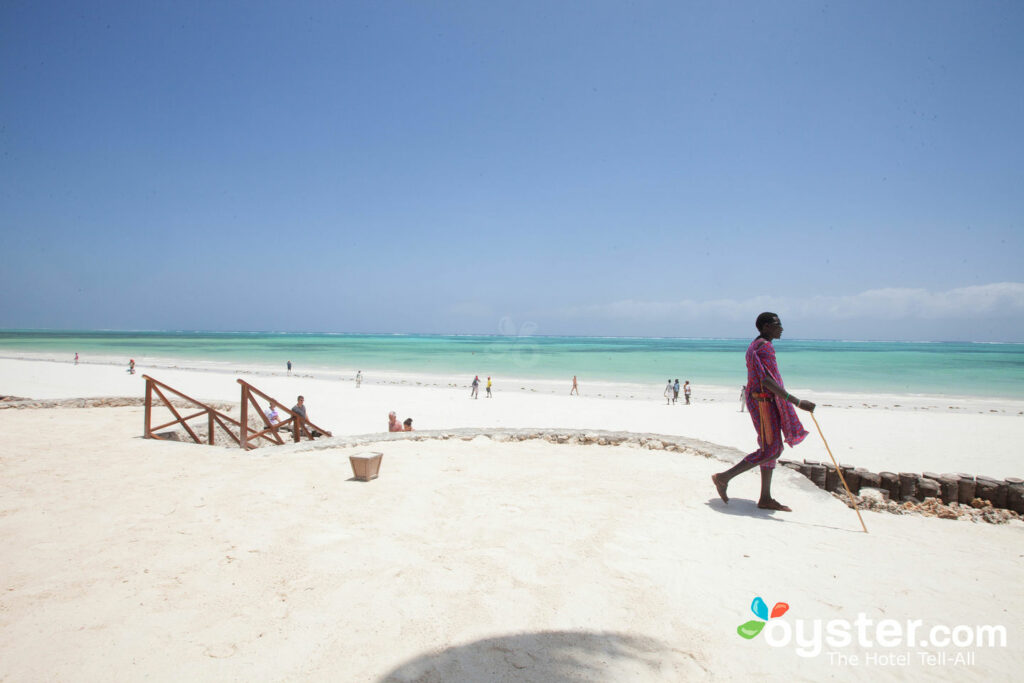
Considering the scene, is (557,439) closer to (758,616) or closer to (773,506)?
(773,506)

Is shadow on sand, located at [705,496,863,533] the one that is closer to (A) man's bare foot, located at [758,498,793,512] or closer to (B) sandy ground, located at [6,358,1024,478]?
(A) man's bare foot, located at [758,498,793,512]

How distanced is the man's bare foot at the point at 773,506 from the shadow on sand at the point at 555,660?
2.84 meters

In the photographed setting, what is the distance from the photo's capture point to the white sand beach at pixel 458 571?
8.72ft

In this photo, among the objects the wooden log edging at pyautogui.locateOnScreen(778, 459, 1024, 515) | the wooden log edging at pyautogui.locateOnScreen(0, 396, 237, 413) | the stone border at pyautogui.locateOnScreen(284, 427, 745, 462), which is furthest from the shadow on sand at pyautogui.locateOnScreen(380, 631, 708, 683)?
the wooden log edging at pyautogui.locateOnScreen(0, 396, 237, 413)

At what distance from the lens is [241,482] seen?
5.76 meters

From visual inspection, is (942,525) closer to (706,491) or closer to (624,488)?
(706,491)

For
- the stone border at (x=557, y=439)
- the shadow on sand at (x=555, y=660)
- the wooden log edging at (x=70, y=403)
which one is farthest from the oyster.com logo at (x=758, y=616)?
the wooden log edging at (x=70, y=403)

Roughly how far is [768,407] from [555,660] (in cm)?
333

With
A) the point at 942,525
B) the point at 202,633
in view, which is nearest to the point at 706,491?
the point at 942,525

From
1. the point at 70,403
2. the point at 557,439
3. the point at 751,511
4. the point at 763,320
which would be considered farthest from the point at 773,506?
the point at 70,403

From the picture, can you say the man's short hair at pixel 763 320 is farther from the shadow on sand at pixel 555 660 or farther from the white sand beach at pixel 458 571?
the shadow on sand at pixel 555 660

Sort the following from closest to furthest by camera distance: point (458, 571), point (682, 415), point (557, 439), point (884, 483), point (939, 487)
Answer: point (458, 571)
point (939, 487)
point (884, 483)
point (557, 439)
point (682, 415)

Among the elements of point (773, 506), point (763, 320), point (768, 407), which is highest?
point (763, 320)

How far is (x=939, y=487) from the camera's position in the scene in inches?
238
